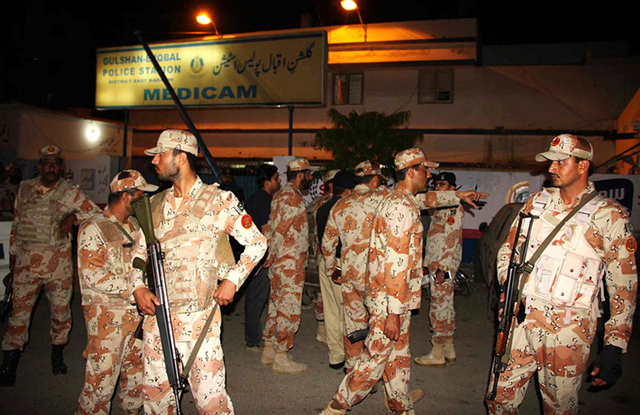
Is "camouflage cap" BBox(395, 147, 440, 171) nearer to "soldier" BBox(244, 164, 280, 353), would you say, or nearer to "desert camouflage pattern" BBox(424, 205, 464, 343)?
"desert camouflage pattern" BBox(424, 205, 464, 343)

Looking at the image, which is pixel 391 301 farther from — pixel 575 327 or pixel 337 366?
pixel 337 366

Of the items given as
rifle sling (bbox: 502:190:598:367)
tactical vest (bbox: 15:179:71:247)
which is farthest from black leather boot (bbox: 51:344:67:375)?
rifle sling (bbox: 502:190:598:367)

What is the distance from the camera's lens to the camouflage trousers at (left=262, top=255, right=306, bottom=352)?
203 inches

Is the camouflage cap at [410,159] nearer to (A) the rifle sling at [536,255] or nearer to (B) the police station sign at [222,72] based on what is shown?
(A) the rifle sling at [536,255]

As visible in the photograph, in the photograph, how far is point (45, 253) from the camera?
4.81m

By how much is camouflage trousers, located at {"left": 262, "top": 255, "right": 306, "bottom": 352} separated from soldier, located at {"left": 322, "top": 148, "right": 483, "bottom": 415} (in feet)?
4.89

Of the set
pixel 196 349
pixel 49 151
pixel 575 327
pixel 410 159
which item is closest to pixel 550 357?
pixel 575 327

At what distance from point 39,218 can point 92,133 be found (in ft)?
55.4

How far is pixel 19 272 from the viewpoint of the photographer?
477cm

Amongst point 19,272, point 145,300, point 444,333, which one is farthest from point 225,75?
point 145,300

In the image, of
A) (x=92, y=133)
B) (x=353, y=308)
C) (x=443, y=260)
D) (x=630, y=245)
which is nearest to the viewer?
(x=630, y=245)

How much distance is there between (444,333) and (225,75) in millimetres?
8324

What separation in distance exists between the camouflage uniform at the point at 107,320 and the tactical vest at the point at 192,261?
72 cm

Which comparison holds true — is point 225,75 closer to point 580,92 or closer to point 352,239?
point 352,239
